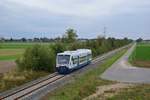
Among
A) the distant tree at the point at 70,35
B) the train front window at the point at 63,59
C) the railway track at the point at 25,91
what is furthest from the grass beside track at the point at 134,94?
the distant tree at the point at 70,35

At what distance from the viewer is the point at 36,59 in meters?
39.0

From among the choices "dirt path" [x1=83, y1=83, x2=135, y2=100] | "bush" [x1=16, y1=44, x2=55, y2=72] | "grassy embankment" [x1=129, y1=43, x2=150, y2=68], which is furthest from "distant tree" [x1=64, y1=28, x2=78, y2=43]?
"dirt path" [x1=83, y1=83, x2=135, y2=100]

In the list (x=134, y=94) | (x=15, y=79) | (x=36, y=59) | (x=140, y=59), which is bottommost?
(x=140, y=59)

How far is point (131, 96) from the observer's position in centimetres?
2145

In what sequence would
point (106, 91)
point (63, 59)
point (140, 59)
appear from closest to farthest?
point (106, 91), point (63, 59), point (140, 59)

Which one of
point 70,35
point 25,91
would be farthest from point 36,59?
point 70,35

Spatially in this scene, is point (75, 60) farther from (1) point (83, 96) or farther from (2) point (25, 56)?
(1) point (83, 96)

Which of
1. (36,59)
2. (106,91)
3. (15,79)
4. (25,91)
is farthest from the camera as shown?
(36,59)

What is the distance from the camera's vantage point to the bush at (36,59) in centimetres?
3906

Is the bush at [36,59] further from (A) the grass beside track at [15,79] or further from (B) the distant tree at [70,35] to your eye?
(B) the distant tree at [70,35]

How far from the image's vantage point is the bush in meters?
39.1

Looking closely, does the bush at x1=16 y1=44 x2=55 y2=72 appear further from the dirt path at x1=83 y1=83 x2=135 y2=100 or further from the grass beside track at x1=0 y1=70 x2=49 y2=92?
the dirt path at x1=83 y1=83 x2=135 y2=100

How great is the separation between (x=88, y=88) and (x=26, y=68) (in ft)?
53.8

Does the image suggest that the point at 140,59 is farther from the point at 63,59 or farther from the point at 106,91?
the point at 106,91
